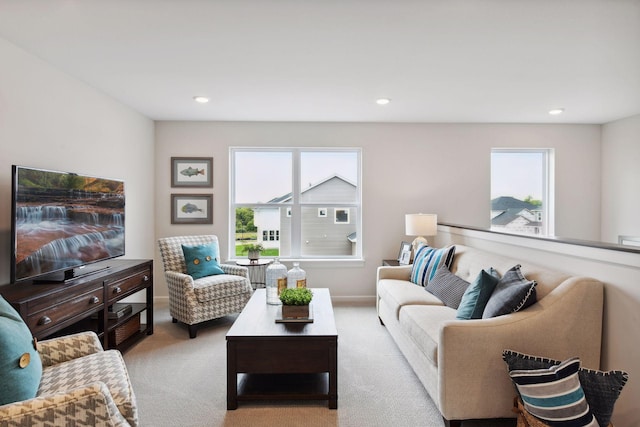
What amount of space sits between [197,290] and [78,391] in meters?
2.16

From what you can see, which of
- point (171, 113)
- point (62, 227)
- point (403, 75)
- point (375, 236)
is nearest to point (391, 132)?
point (375, 236)

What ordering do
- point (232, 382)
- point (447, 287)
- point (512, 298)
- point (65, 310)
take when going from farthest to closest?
point (447, 287)
point (65, 310)
point (232, 382)
point (512, 298)

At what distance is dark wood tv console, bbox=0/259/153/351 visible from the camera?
2.05 meters

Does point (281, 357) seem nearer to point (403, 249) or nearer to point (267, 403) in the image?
point (267, 403)

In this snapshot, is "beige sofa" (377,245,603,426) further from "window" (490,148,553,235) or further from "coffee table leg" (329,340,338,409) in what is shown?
"window" (490,148,553,235)

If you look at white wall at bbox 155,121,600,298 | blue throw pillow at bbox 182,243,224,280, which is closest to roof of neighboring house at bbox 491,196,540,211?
white wall at bbox 155,121,600,298

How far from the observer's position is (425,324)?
7.57 ft

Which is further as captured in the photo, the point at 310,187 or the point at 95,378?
the point at 310,187

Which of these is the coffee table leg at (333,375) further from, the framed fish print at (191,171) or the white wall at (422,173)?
the framed fish print at (191,171)

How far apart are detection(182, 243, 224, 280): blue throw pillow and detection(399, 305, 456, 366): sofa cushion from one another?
2.14m

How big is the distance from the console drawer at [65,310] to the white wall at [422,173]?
206cm

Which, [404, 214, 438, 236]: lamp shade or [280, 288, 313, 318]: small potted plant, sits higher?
[404, 214, 438, 236]: lamp shade

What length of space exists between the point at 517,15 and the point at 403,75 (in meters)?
1.02

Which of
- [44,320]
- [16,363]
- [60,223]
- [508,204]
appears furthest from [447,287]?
[60,223]
